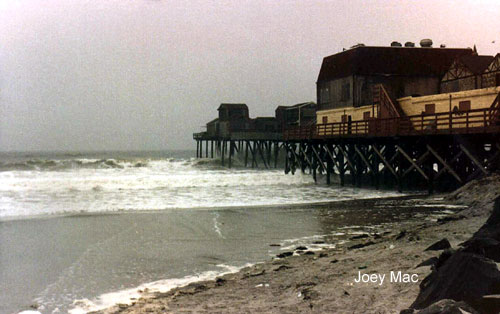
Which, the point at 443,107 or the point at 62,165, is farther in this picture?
the point at 62,165

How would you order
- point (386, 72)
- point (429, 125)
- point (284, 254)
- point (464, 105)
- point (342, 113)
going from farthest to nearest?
point (342, 113), point (386, 72), point (464, 105), point (429, 125), point (284, 254)

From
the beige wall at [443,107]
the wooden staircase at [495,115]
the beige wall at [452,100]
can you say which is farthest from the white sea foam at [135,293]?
the beige wall at [452,100]

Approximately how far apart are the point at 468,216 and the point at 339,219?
4.08 meters

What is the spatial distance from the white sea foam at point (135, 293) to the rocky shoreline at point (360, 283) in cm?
26

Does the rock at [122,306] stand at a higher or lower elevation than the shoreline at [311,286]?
lower

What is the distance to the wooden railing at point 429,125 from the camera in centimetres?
1953

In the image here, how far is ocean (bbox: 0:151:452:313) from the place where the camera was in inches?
324

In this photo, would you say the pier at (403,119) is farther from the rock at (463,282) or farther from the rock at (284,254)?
the rock at (463,282)

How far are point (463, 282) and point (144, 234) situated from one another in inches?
396

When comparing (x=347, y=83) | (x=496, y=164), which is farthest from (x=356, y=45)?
(x=496, y=164)

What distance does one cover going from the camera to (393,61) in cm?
3491

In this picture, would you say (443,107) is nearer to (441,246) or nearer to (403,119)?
(403,119)

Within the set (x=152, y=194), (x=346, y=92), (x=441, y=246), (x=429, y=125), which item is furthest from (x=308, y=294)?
(x=346, y=92)

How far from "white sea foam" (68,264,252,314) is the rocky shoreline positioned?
0.26m
